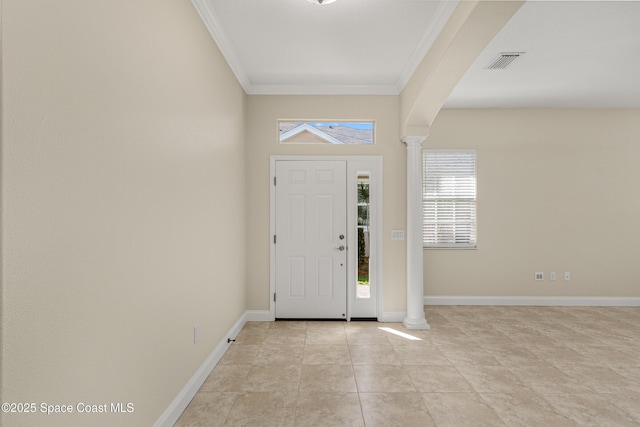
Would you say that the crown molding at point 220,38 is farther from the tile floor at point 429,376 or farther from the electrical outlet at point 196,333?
the tile floor at point 429,376

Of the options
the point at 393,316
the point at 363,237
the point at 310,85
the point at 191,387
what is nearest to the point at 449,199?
the point at 363,237

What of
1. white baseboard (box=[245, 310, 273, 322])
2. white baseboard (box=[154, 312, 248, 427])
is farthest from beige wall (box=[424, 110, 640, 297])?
white baseboard (box=[154, 312, 248, 427])

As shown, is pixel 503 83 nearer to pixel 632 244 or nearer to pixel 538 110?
pixel 538 110

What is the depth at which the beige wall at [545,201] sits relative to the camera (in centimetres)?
504

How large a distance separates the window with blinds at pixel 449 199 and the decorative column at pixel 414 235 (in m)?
1.07

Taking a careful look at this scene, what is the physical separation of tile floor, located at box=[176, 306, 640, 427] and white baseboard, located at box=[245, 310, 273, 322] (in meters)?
0.16

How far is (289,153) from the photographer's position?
426 cm

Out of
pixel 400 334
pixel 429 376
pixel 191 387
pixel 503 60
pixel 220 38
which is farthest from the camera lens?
pixel 400 334

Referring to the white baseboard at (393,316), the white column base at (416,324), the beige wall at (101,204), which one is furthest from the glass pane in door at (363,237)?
the beige wall at (101,204)

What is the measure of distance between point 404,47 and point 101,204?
10.0 feet

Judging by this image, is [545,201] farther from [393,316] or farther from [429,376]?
[429,376]

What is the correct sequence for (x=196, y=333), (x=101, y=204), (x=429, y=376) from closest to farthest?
(x=101, y=204), (x=196, y=333), (x=429, y=376)

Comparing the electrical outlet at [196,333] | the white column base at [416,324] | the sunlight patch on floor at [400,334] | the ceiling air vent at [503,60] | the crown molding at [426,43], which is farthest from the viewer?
the white column base at [416,324]

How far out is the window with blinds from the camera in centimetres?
508
